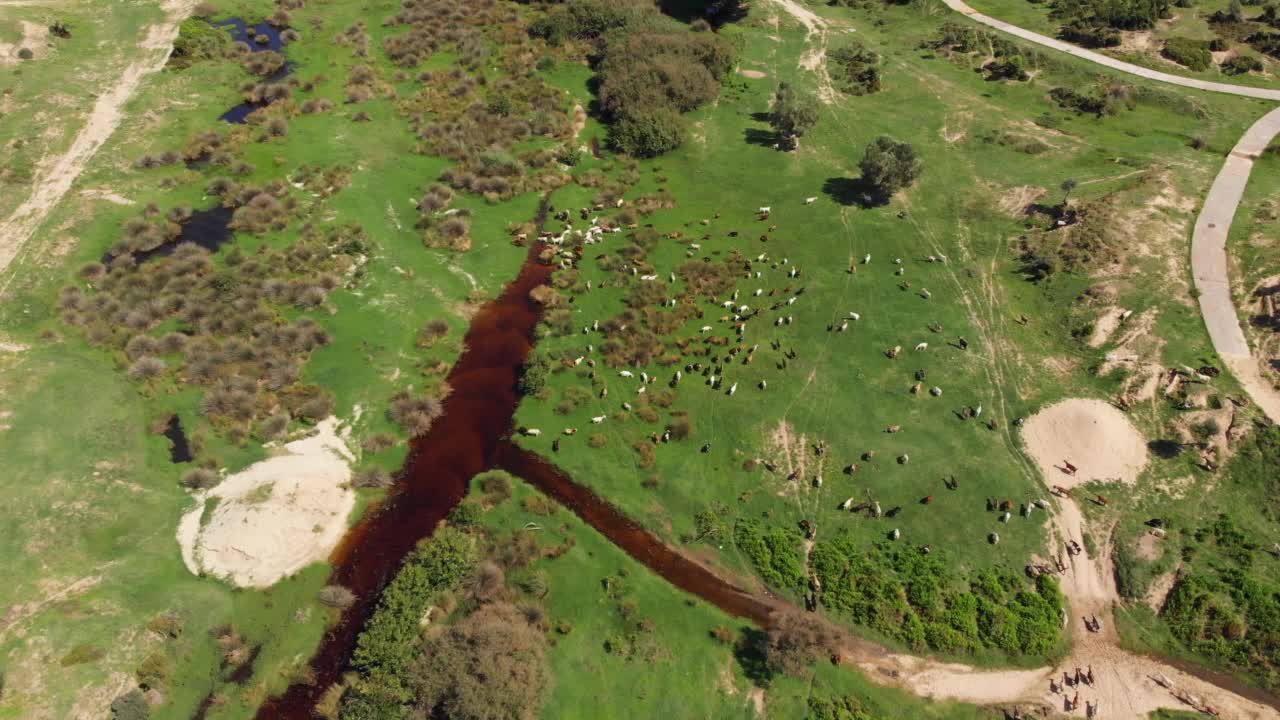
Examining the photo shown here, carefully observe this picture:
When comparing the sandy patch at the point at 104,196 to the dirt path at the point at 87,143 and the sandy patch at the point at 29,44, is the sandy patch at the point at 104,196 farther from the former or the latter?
the sandy patch at the point at 29,44

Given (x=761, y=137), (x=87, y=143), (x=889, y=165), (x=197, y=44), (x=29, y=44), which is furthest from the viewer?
(x=197, y=44)

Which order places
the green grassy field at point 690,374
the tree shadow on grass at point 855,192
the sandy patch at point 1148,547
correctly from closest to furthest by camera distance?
the green grassy field at point 690,374 < the sandy patch at point 1148,547 < the tree shadow on grass at point 855,192

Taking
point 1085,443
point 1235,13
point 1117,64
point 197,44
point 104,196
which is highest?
point 1235,13

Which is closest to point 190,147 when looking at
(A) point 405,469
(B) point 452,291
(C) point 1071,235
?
(B) point 452,291

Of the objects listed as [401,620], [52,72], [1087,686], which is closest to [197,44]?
[52,72]

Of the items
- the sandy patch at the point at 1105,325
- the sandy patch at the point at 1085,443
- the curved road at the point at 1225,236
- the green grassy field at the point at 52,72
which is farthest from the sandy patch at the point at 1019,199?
the green grassy field at the point at 52,72

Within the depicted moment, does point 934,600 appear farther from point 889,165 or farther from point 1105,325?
point 889,165
